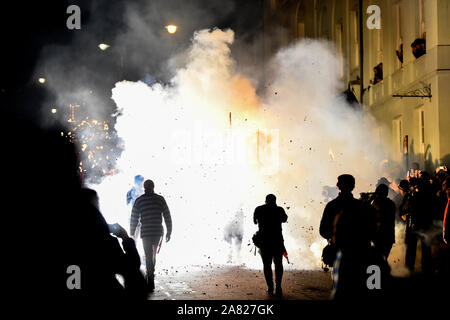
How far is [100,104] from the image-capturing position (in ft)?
208

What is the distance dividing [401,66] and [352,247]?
1854 cm

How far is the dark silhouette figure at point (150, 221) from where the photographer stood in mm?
11922

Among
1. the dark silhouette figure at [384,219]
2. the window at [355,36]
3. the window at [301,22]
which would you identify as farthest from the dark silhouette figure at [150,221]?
the window at [301,22]

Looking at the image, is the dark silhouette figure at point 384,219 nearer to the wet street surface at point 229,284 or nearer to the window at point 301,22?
the wet street surface at point 229,284

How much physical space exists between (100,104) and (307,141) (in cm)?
3954

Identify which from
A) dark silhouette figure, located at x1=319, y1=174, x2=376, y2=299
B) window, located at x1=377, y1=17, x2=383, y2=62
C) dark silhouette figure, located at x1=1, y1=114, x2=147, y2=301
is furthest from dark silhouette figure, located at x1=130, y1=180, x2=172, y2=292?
window, located at x1=377, y1=17, x2=383, y2=62

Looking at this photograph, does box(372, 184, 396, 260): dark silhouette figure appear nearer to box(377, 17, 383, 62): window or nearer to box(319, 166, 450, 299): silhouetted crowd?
box(319, 166, 450, 299): silhouetted crowd

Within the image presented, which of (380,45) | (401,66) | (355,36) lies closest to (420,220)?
(401,66)

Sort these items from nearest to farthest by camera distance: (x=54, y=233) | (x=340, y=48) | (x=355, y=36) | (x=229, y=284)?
(x=54, y=233) → (x=229, y=284) → (x=355, y=36) → (x=340, y=48)

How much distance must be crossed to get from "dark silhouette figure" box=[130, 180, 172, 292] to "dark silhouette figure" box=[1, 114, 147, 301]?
827cm

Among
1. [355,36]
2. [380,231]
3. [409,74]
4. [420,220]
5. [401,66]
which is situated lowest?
[380,231]

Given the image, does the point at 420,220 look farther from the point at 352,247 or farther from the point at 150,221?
the point at 352,247

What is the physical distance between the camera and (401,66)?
24422 millimetres
